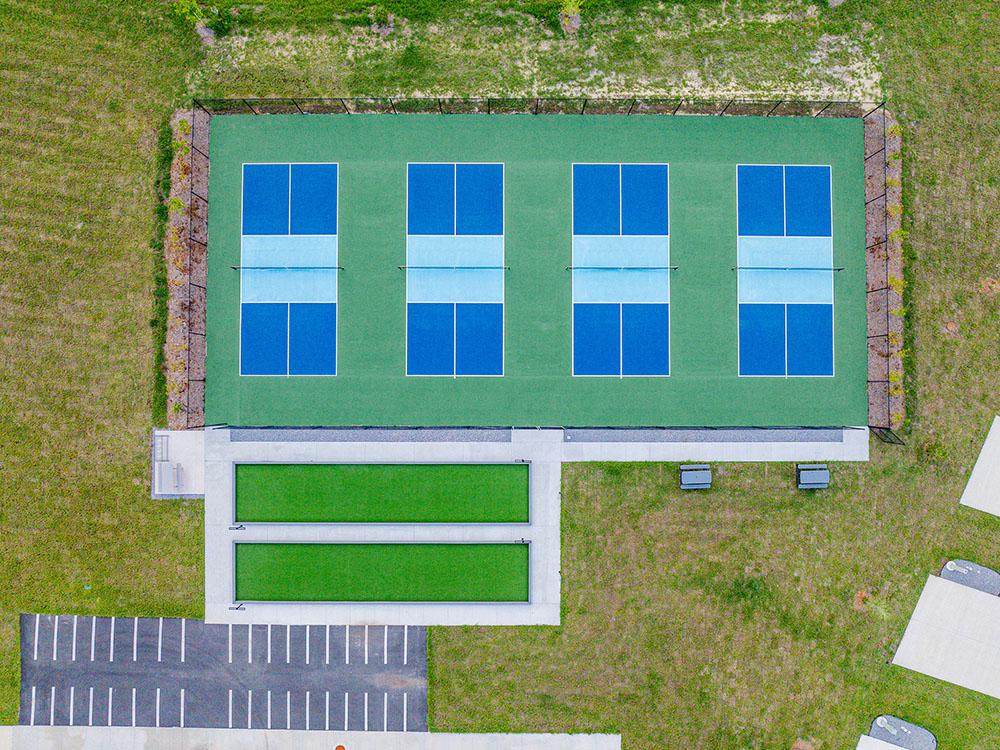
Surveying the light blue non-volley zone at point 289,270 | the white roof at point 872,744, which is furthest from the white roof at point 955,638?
the light blue non-volley zone at point 289,270

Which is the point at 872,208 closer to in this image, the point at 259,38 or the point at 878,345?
the point at 878,345

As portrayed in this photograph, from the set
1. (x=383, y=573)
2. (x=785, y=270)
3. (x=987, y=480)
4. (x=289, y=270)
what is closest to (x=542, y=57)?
(x=785, y=270)

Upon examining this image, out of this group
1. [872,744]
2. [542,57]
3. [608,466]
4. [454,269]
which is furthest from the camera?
[542,57]

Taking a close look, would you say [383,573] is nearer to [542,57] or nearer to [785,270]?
[785,270]

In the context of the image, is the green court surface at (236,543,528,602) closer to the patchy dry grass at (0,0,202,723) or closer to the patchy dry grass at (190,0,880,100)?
the patchy dry grass at (0,0,202,723)

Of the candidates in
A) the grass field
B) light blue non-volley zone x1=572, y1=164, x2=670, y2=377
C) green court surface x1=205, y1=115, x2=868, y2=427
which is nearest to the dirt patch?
green court surface x1=205, y1=115, x2=868, y2=427

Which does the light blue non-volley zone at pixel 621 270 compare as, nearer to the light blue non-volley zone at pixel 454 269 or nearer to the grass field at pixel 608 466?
the light blue non-volley zone at pixel 454 269
